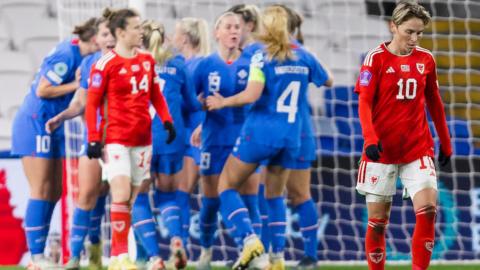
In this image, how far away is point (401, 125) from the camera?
6.55m

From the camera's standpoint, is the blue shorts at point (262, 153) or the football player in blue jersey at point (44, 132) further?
the football player in blue jersey at point (44, 132)

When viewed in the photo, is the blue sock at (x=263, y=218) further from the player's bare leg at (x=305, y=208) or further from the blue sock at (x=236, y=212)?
the blue sock at (x=236, y=212)

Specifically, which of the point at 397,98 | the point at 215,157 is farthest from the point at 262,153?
the point at 397,98

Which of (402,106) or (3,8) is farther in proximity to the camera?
(3,8)

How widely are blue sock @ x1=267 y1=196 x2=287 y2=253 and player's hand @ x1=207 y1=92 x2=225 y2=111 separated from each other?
73cm

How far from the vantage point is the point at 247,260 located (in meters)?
7.88

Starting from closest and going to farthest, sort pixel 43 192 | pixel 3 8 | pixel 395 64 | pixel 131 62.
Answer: pixel 395 64, pixel 131 62, pixel 43 192, pixel 3 8

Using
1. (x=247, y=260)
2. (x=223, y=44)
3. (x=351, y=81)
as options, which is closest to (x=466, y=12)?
(x=351, y=81)

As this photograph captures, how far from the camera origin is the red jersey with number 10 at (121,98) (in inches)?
286

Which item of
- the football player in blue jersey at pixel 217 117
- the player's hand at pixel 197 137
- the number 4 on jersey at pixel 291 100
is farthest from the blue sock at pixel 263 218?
the number 4 on jersey at pixel 291 100

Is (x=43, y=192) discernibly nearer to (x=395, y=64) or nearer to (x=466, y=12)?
(x=395, y=64)

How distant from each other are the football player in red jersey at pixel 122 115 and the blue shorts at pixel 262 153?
852 mm

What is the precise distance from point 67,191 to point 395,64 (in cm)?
420

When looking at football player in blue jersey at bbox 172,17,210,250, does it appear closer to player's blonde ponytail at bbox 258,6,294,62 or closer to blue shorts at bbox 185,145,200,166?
blue shorts at bbox 185,145,200,166
